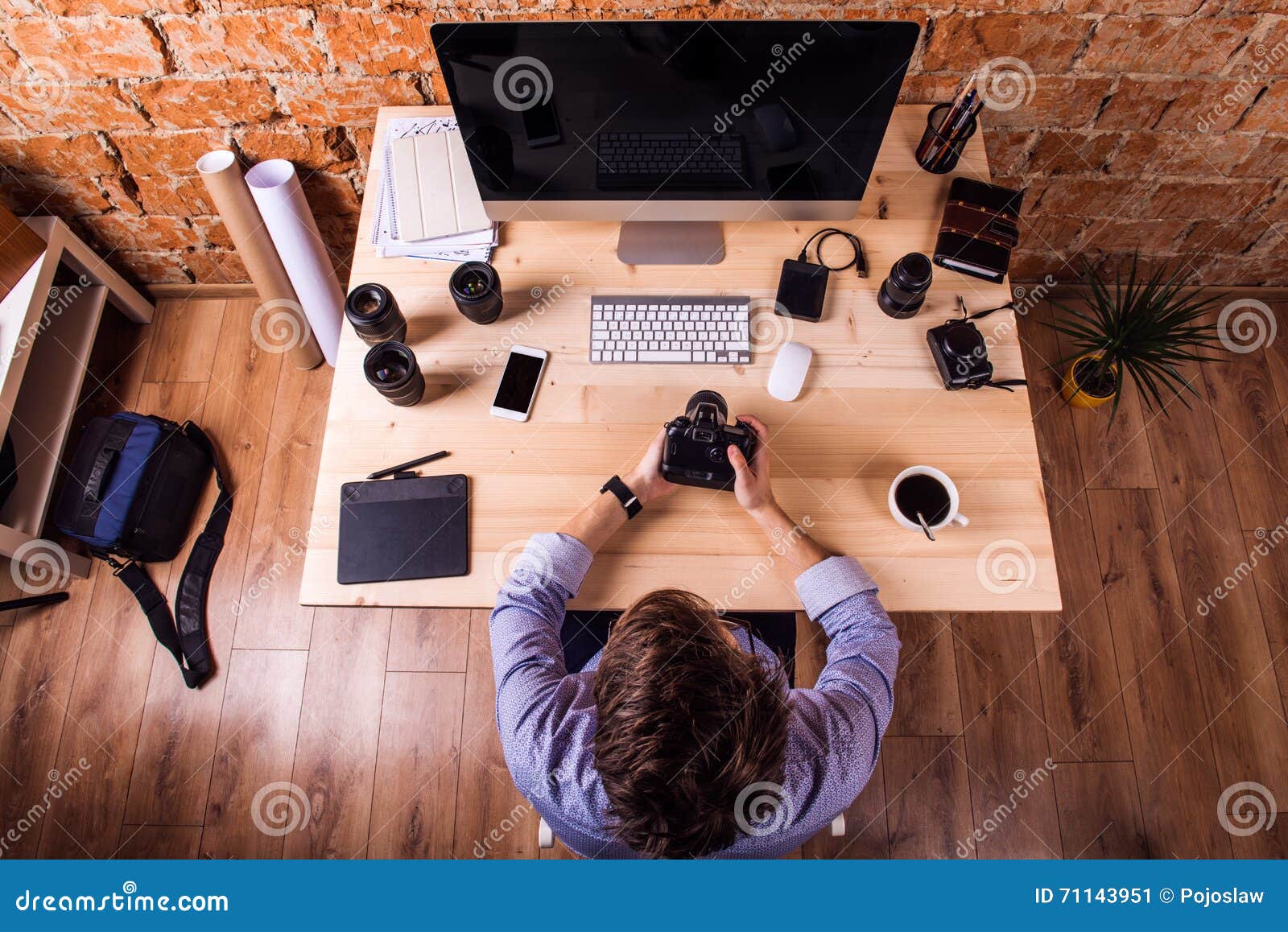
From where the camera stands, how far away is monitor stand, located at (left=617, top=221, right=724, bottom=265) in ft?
4.57

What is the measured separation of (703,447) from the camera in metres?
1.17

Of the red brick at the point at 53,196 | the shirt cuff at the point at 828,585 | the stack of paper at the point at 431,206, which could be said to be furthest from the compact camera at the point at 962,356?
the red brick at the point at 53,196

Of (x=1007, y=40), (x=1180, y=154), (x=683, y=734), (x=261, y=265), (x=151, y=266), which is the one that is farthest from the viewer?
(x=151, y=266)

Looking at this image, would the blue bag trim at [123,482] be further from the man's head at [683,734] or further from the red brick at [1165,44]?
the red brick at [1165,44]

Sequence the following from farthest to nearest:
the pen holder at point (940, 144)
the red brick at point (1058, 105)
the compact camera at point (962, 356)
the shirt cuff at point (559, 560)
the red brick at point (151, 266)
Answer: the red brick at point (151, 266) < the red brick at point (1058, 105) < the pen holder at point (940, 144) < the compact camera at point (962, 356) < the shirt cuff at point (559, 560)

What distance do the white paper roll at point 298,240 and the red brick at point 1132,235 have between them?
2.06 metres

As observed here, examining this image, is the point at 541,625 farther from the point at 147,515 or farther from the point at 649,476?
the point at 147,515

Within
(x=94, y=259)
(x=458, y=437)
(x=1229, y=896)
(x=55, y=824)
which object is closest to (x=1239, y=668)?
(x=1229, y=896)

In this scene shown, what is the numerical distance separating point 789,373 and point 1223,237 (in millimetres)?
1563

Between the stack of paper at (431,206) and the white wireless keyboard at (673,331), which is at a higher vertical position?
the stack of paper at (431,206)

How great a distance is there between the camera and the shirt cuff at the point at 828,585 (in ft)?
3.76

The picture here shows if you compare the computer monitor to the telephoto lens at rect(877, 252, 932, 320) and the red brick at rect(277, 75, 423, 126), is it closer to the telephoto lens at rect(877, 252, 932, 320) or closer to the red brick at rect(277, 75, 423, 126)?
the telephoto lens at rect(877, 252, 932, 320)

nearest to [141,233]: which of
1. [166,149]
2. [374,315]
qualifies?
[166,149]

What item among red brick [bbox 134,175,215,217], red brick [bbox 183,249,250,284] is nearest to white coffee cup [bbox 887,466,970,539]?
red brick [bbox 134,175,215,217]
